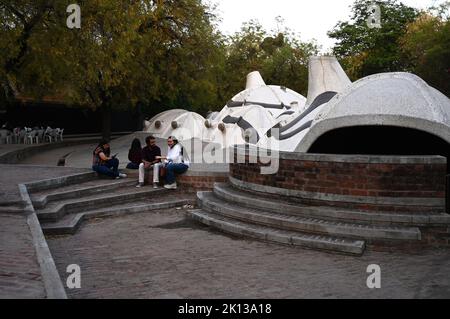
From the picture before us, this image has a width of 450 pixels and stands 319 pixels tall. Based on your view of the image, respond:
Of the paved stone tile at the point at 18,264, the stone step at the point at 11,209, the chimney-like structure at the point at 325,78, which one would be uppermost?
the chimney-like structure at the point at 325,78

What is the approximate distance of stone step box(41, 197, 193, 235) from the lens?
8.12 metres

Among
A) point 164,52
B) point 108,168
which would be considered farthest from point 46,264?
point 164,52

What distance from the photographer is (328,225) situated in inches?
287

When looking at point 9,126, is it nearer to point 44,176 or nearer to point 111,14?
point 111,14

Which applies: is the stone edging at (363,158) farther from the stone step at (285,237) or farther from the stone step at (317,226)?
the stone step at (285,237)

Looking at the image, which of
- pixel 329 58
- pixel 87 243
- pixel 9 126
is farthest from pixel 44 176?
pixel 9 126

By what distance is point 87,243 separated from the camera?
24.8ft

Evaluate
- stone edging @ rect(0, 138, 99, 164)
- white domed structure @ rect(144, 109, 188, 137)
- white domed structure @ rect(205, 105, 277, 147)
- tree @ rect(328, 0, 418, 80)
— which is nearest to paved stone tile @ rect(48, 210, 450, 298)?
stone edging @ rect(0, 138, 99, 164)

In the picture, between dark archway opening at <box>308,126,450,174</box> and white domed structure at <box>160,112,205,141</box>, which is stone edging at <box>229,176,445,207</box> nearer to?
dark archway opening at <box>308,126,450,174</box>

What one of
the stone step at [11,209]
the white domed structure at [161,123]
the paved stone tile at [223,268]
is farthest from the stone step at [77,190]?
the white domed structure at [161,123]

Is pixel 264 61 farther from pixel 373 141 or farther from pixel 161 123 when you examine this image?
pixel 373 141

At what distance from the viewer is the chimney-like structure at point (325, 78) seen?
15.6 metres

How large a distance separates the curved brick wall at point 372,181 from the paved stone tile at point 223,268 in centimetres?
80

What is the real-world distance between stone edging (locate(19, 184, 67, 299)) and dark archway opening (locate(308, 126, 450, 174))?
5.24 metres
